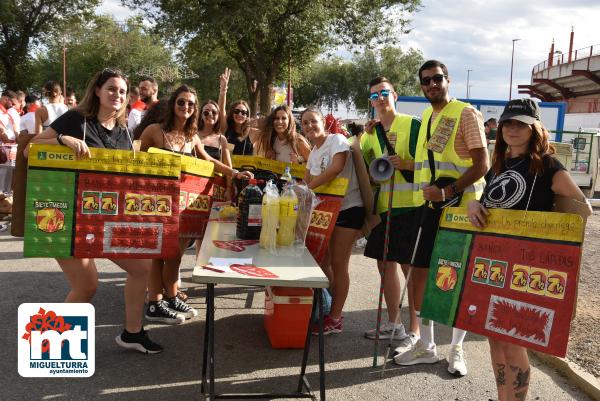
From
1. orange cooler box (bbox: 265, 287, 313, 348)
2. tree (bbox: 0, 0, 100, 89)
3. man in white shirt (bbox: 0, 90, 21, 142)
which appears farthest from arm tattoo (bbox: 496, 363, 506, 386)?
tree (bbox: 0, 0, 100, 89)

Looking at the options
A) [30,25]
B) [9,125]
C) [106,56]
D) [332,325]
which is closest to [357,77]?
[106,56]

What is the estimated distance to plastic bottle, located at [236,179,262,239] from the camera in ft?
11.4

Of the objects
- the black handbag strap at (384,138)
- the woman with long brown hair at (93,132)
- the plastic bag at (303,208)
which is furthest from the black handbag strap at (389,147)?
the woman with long brown hair at (93,132)

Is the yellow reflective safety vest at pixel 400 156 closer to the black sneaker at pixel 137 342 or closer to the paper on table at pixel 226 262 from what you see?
the paper on table at pixel 226 262

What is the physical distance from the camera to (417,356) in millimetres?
3871

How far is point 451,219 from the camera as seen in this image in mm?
2930

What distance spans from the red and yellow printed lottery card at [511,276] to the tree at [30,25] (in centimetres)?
3538

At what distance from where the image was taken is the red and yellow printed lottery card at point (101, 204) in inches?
117

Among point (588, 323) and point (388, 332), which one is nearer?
point (388, 332)

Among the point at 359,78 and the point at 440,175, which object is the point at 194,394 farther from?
the point at 359,78

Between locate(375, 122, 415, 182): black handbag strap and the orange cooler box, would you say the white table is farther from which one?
locate(375, 122, 415, 182): black handbag strap

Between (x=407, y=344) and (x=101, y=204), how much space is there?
99.0 inches

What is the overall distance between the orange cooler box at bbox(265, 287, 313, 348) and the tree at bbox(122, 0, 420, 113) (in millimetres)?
14965

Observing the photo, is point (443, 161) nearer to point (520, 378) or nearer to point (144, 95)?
point (520, 378)
